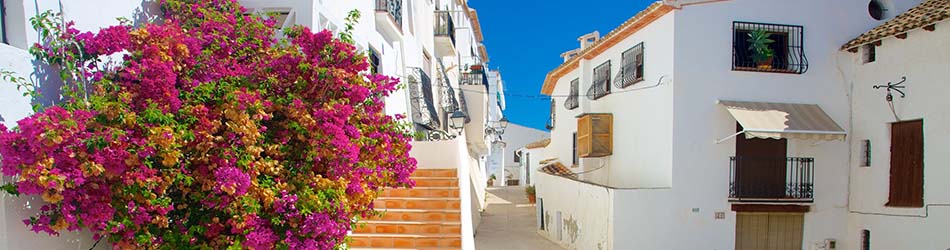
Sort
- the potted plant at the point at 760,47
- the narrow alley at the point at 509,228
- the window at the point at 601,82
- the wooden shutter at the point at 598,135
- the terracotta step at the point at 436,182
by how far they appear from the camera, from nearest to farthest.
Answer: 1. the terracotta step at the point at 436,182
2. the potted plant at the point at 760,47
3. the wooden shutter at the point at 598,135
4. the window at the point at 601,82
5. the narrow alley at the point at 509,228

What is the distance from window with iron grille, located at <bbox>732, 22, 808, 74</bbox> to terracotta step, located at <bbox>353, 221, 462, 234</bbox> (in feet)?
24.7

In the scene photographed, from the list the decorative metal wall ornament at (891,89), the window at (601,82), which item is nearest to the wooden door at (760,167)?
the decorative metal wall ornament at (891,89)

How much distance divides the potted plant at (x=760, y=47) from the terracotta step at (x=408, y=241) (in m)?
8.05

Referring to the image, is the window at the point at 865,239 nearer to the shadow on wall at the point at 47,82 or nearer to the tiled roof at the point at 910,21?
the tiled roof at the point at 910,21

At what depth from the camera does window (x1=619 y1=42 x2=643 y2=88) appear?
533 inches

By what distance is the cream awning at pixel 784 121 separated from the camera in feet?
35.8

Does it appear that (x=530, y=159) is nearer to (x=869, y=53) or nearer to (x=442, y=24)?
(x=442, y=24)

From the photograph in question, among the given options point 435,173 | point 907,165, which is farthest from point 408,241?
point 907,165

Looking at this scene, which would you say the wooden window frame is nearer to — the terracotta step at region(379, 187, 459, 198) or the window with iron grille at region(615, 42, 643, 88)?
the window with iron grille at region(615, 42, 643, 88)

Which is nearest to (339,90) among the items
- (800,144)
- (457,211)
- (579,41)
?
(457,211)

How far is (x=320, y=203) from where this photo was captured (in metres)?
4.73

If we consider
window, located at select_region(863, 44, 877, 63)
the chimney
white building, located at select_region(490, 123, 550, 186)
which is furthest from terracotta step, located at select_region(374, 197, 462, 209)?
white building, located at select_region(490, 123, 550, 186)

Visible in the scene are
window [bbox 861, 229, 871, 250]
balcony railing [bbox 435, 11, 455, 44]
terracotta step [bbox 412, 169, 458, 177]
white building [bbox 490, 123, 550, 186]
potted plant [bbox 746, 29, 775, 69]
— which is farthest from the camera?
white building [bbox 490, 123, 550, 186]

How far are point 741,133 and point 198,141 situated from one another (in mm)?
10934
